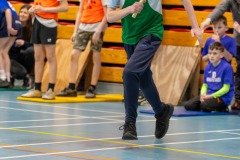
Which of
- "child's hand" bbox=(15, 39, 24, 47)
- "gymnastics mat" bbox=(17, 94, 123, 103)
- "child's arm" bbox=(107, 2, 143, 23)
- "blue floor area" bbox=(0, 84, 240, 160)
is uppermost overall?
"child's arm" bbox=(107, 2, 143, 23)

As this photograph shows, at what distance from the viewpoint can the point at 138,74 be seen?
6652 mm

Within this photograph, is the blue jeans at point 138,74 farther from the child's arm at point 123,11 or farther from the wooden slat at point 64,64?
the wooden slat at point 64,64

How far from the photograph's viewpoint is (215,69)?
32.3 feet

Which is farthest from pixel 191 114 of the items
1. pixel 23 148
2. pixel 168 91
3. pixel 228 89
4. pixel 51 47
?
pixel 23 148

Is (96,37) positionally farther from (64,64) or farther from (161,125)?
(161,125)

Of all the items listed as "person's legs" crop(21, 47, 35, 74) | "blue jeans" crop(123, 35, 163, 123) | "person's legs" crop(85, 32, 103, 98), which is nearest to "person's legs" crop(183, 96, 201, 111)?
"person's legs" crop(85, 32, 103, 98)

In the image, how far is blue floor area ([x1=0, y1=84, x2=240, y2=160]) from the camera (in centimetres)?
596

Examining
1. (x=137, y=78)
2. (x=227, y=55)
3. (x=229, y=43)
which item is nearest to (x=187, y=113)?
(x=227, y=55)

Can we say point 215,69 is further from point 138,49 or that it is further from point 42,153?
point 42,153

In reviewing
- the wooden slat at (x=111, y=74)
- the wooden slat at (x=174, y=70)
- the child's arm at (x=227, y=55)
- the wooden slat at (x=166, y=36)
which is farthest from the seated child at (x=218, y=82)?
the wooden slat at (x=111, y=74)

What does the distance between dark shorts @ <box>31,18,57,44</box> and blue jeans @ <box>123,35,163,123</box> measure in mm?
3687

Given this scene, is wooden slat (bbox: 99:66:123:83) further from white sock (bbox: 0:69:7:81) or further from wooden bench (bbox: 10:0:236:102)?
white sock (bbox: 0:69:7:81)

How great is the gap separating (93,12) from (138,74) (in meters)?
4.69

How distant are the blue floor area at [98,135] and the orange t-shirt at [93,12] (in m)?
1.59
